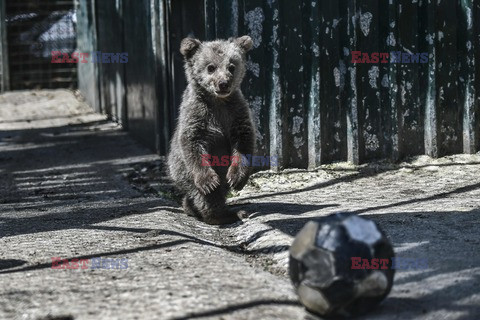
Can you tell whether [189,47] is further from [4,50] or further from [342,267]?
[4,50]

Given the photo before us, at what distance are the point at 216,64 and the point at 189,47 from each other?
31 centimetres

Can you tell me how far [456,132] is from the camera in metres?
7.84

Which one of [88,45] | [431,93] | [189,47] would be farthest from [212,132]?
[88,45]

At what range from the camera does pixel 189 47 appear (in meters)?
6.56

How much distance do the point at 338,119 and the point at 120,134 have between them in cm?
474

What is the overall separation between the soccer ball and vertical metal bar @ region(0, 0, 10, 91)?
14.8m

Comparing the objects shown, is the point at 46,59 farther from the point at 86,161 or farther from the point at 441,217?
the point at 441,217

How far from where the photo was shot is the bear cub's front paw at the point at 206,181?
609cm

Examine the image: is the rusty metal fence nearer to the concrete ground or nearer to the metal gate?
the concrete ground

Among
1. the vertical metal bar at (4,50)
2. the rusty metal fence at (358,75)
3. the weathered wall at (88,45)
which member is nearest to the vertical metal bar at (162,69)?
the rusty metal fence at (358,75)

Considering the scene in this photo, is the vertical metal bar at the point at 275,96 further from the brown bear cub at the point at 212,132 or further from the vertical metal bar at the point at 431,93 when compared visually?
the vertical metal bar at the point at 431,93

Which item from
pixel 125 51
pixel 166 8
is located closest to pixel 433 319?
pixel 166 8

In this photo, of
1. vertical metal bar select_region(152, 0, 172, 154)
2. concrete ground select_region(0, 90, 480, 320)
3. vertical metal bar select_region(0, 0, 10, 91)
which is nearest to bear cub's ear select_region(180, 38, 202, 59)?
concrete ground select_region(0, 90, 480, 320)

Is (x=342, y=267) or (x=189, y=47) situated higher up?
(x=189, y=47)
